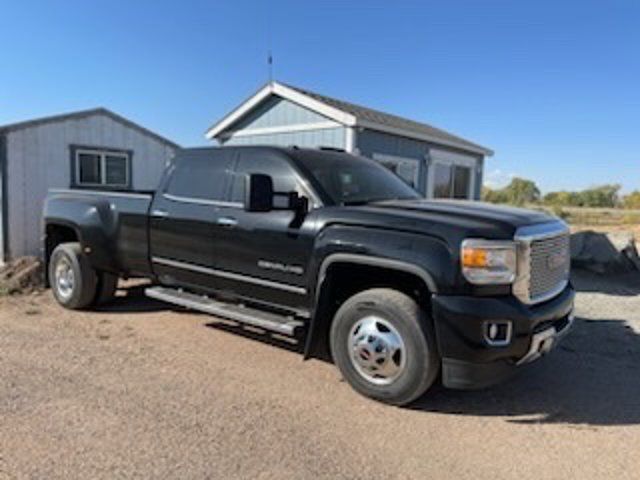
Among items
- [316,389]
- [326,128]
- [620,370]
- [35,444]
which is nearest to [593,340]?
[620,370]

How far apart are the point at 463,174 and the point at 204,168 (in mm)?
11397

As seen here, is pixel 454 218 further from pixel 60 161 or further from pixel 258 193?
pixel 60 161

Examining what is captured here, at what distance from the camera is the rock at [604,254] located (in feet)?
34.6

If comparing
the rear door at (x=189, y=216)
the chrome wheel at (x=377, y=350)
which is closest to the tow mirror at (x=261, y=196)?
the rear door at (x=189, y=216)

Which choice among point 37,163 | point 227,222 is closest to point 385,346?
point 227,222

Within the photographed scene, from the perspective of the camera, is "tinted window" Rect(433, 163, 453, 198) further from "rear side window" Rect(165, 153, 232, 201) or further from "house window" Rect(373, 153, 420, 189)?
"rear side window" Rect(165, 153, 232, 201)

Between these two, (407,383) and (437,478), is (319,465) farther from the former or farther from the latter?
(407,383)

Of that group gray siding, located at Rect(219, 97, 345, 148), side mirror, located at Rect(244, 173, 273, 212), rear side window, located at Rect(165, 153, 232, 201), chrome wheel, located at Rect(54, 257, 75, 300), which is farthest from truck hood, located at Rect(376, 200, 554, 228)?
gray siding, located at Rect(219, 97, 345, 148)

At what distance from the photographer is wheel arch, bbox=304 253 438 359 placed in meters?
4.11

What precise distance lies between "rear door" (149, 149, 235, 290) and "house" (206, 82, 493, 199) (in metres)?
5.52

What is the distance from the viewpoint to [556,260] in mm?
4430

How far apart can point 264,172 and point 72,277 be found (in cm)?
336

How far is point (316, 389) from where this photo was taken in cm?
448

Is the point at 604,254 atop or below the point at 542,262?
below
